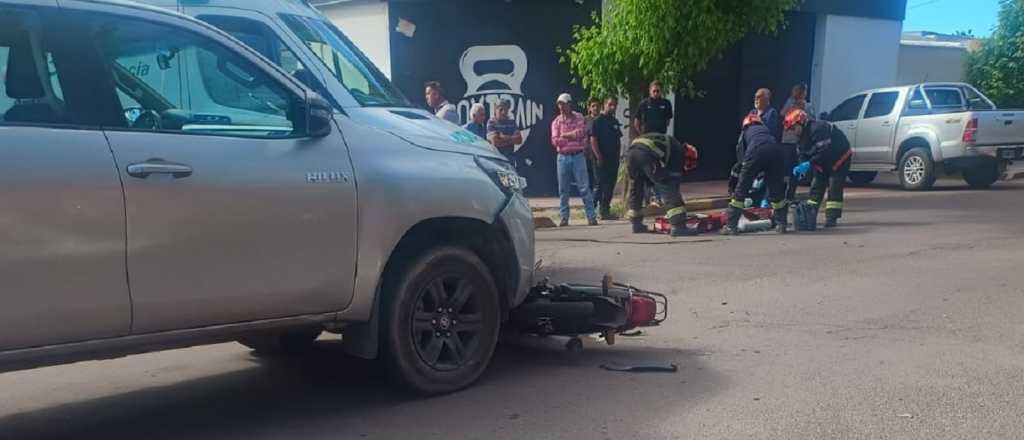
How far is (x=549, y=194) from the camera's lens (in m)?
16.4

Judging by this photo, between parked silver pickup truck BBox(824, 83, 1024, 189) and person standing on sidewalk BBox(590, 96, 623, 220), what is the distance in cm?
646

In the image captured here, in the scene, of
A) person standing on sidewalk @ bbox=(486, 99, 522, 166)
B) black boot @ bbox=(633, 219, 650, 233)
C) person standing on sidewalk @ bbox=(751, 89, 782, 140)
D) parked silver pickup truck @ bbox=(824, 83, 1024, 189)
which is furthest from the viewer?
parked silver pickup truck @ bbox=(824, 83, 1024, 189)

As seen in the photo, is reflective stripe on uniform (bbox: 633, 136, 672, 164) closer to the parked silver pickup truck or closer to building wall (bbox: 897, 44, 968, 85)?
the parked silver pickup truck

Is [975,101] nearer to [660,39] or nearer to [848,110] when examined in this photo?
[848,110]

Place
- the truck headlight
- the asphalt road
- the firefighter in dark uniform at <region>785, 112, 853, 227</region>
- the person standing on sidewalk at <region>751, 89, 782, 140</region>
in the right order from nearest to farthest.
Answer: the asphalt road → the truck headlight → the firefighter in dark uniform at <region>785, 112, 853, 227</region> → the person standing on sidewalk at <region>751, 89, 782, 140</region>

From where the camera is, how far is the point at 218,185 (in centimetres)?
403

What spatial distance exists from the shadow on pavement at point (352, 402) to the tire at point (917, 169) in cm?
1266

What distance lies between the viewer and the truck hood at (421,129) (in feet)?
15.7

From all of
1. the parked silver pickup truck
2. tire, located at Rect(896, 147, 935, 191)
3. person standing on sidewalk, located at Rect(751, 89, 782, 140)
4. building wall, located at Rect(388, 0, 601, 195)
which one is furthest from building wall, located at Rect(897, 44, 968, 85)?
person standing on sidewalk, located at Rect(751, 89, 782, 140)

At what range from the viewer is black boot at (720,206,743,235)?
11164 mm

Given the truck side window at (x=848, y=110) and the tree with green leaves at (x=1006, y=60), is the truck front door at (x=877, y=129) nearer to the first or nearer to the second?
the truck side window at (x=848, y=110)

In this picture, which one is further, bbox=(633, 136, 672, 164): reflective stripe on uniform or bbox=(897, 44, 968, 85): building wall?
bbox=(897, 44, 968, 85): building wall

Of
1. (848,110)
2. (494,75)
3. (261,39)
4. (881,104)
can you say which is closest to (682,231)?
(494,75)

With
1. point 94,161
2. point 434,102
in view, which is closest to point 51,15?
point 94,161
